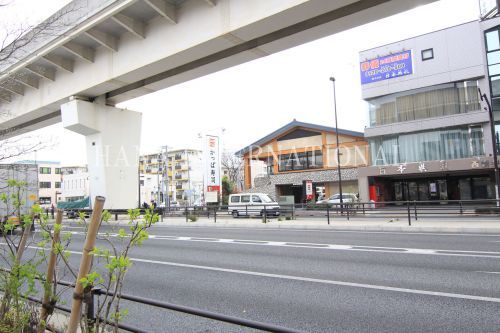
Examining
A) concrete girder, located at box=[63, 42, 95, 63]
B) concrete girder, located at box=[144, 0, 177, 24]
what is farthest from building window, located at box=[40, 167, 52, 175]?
concrete girder, located at box=[144, 0, 177, 24]

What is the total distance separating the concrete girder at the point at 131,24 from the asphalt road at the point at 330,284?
333 inches

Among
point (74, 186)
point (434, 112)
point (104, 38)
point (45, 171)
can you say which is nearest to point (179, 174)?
point (74, 186)

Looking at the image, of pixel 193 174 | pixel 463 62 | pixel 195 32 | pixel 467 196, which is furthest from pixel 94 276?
pixel 193 174

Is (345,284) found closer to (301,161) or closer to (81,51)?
(81,51)

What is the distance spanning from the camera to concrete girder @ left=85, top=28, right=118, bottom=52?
1582 centimetres

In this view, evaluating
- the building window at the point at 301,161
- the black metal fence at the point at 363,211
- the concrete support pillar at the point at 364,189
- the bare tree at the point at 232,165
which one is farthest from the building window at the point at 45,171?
the concrete support pillar at the point at 364,189

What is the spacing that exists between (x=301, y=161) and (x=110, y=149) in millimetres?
27231

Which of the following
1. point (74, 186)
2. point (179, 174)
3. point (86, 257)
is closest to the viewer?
point (86, 257)

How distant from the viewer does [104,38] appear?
640 inches

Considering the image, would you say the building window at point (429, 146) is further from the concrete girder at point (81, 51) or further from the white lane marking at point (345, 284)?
the white lane marking at point (345, 284)

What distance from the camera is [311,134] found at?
4469cm

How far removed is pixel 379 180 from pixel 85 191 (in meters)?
67.7

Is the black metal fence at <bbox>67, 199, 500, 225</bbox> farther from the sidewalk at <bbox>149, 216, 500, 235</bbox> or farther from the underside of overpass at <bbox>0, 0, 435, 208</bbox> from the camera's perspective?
the underside of overpass at <bbox>0, 0, 435, 208</bbox>

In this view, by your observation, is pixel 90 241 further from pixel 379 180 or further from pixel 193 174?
pixel 193 174
